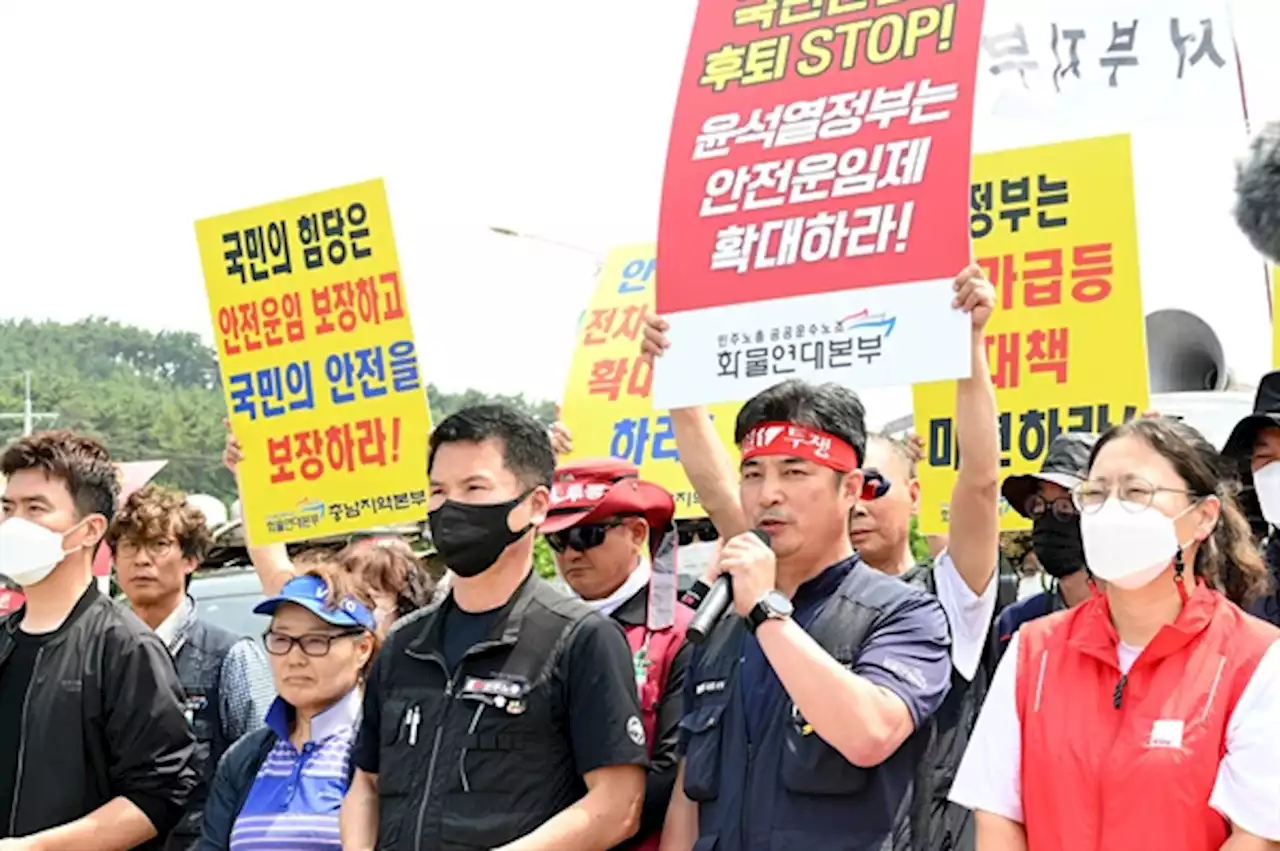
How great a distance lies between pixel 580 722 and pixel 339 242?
2.96 m

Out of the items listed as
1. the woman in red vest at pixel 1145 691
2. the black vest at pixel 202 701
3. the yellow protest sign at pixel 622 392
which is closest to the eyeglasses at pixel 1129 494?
the woman in red vest at pixel 1145 691

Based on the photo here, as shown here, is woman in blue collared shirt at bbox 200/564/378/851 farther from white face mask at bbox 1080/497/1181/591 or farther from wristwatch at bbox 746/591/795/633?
white face mask at bbox 1080/497/1181/591

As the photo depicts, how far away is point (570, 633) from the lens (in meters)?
3.85

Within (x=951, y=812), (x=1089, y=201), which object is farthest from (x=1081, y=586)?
(x=1089, y=201)

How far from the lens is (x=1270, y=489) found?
4.04 metres

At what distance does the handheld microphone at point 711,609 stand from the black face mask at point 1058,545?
40.4 inches

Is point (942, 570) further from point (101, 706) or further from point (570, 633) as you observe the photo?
point (101, 706)

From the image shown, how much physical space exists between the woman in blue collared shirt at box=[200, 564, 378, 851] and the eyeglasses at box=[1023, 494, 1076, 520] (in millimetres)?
1820

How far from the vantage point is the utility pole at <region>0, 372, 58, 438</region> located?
48.6 m

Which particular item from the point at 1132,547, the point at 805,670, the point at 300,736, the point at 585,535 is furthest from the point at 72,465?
the point at 1132,547

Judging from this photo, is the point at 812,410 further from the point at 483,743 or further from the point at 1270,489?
the point at 1270,489

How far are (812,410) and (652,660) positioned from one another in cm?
91

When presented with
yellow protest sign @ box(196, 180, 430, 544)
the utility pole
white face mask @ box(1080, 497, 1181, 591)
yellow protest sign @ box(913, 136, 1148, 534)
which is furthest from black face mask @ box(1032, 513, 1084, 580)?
the utility pole

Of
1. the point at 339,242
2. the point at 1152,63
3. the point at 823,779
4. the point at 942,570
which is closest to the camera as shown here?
the point at 823,779
